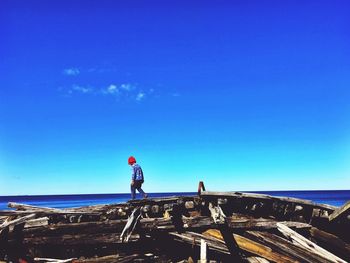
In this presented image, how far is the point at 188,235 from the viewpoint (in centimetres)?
716

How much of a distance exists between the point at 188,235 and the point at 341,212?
349cm

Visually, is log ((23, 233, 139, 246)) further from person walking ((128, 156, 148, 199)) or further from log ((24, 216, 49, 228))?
person walking ((128, 156, 148, 199))

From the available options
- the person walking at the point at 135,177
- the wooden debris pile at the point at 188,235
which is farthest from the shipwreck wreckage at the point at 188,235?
the person walking at the point at 135,177

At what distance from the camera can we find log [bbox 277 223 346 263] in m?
5.94

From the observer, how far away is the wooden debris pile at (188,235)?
6809 mm

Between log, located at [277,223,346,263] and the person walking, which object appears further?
the person walking

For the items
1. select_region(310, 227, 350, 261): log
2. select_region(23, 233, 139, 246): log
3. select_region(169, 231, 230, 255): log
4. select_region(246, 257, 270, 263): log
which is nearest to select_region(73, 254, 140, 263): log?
select_region(23, 233, 139, 246): log

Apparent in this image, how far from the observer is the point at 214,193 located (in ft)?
25.8

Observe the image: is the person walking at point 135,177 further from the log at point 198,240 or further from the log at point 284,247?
the log at point 284,247

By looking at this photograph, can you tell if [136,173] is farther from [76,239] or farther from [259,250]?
[259,250]

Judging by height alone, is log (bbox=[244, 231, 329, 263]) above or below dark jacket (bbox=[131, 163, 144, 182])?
below

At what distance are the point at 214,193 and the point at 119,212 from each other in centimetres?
263

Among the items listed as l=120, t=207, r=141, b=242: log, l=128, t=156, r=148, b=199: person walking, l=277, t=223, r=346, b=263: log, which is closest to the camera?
l=277, t=223, r=346, b=263: log

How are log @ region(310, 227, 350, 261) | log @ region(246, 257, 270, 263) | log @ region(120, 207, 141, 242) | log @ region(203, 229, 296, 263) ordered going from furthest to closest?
log @ region(310, 227, 350, 261), log @ region(120, 207, 141, 242), log @ region(246, 257, 270, 263), log @ region(203, 229, 296, 263)
